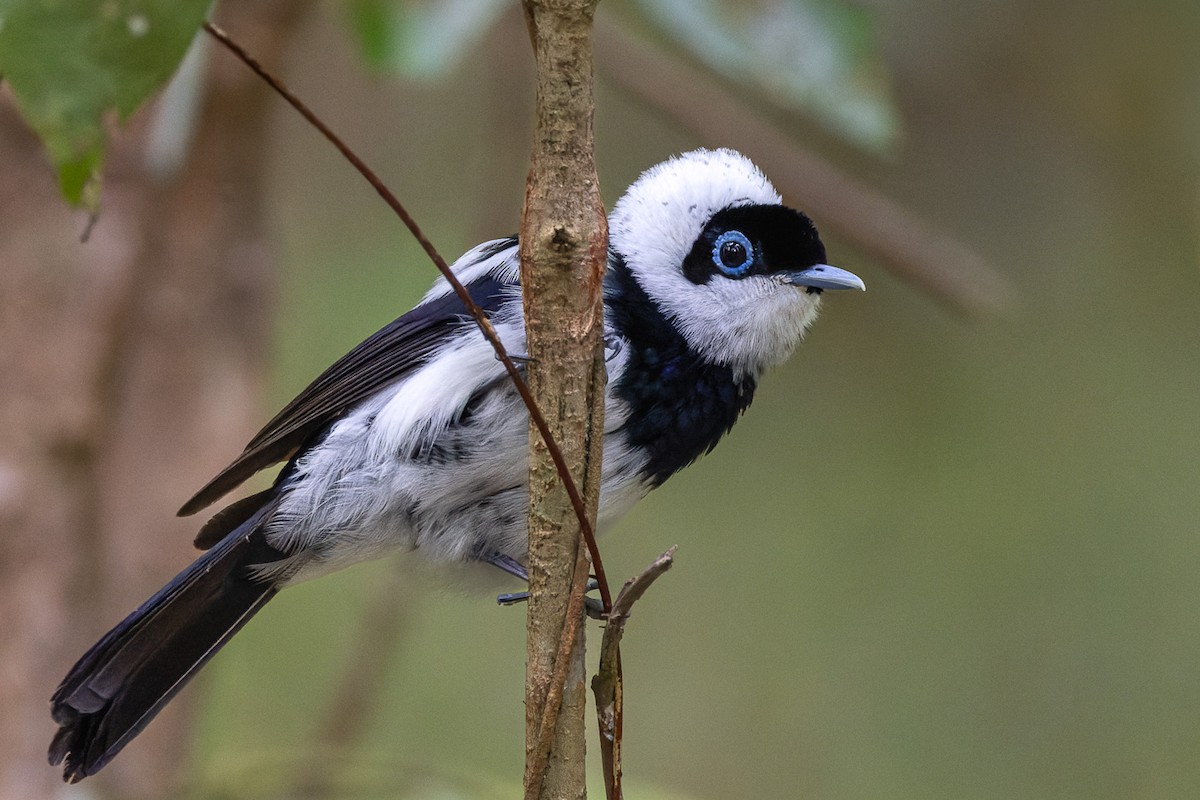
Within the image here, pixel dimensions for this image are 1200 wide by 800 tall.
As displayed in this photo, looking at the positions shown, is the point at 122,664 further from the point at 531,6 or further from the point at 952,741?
the point at 952,741

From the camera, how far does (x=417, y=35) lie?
2.75 m

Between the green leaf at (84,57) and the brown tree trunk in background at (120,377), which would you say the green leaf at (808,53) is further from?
the green leaf at (84,57)

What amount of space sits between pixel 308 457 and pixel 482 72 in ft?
9.52

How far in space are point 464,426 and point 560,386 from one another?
26.2 inches

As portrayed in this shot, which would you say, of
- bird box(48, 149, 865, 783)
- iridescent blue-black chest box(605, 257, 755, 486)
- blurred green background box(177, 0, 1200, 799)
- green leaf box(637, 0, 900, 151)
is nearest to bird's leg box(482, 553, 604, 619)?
bird box(48, 149, 865, 783)

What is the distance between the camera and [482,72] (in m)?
5.01

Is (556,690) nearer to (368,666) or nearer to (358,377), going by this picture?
(358,377)

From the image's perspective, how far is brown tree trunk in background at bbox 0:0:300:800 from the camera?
307 centimetres

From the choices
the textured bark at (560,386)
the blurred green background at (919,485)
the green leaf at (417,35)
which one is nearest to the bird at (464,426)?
the green leaf at (417,35)

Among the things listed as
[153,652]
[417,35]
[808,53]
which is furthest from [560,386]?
[808,53]

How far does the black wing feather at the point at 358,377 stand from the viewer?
8.02 ft

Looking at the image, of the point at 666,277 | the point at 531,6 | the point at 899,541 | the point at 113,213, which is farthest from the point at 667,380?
the point at 899,541

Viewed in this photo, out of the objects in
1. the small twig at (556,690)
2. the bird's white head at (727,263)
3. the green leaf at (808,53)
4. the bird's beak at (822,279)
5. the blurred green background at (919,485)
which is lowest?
the blurred green background at (919,485)

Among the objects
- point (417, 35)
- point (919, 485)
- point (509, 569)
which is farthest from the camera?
point (919, 485)
